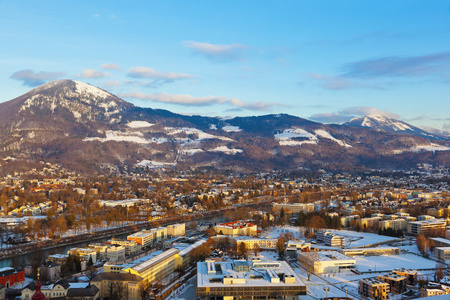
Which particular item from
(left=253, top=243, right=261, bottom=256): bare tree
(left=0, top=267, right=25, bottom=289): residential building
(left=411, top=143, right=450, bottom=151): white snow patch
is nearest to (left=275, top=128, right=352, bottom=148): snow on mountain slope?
(left=411, top=143, right=450, bottom=151): white snow patch

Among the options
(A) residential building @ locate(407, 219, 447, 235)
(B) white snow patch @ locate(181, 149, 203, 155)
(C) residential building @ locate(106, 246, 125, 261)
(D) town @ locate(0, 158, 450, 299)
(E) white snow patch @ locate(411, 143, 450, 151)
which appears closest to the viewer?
(D) town @ locate(0, 158, 450, 299)

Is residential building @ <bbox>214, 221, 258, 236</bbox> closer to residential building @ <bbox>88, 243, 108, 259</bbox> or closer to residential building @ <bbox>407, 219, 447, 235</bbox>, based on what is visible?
residential building @ <bbox>88, 243, 108, 259</bbox>

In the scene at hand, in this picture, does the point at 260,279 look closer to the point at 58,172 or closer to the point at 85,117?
the point at 58,172

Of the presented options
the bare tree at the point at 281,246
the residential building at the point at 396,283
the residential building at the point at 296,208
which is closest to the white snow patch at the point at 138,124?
the residential building at the point at 296,208

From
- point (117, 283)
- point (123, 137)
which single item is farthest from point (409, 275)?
point (123, 137)

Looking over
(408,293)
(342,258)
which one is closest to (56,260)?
(342,258)

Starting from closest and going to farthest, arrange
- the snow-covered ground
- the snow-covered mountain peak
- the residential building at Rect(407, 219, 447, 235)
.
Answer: the snow-covered ground → the residential building at Rect(407, 219, 447, 235) → the snow-covered mountain peak

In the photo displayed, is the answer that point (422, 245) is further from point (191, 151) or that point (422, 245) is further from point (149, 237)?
point (191, 151)

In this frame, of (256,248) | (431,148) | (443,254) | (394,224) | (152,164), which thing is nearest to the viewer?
(443,254)
